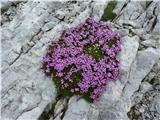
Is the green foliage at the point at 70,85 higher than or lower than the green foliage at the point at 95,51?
lower

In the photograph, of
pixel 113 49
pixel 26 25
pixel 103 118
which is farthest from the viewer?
pixel 26 25

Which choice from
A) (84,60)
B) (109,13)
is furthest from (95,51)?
(109,13)

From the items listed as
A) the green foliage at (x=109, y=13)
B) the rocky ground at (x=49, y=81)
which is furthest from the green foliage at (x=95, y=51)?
the green foliage at (x=109, y=13)

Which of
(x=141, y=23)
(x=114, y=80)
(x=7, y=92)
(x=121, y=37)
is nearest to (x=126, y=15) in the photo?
(x=141, y=23)

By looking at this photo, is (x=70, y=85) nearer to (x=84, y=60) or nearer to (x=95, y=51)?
(x=84, y=60)

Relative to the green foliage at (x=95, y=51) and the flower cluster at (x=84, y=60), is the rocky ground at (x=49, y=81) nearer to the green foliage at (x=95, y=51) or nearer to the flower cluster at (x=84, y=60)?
the flower cluster at (x=84, y=60)

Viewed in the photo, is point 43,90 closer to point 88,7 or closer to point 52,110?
point 52,110
